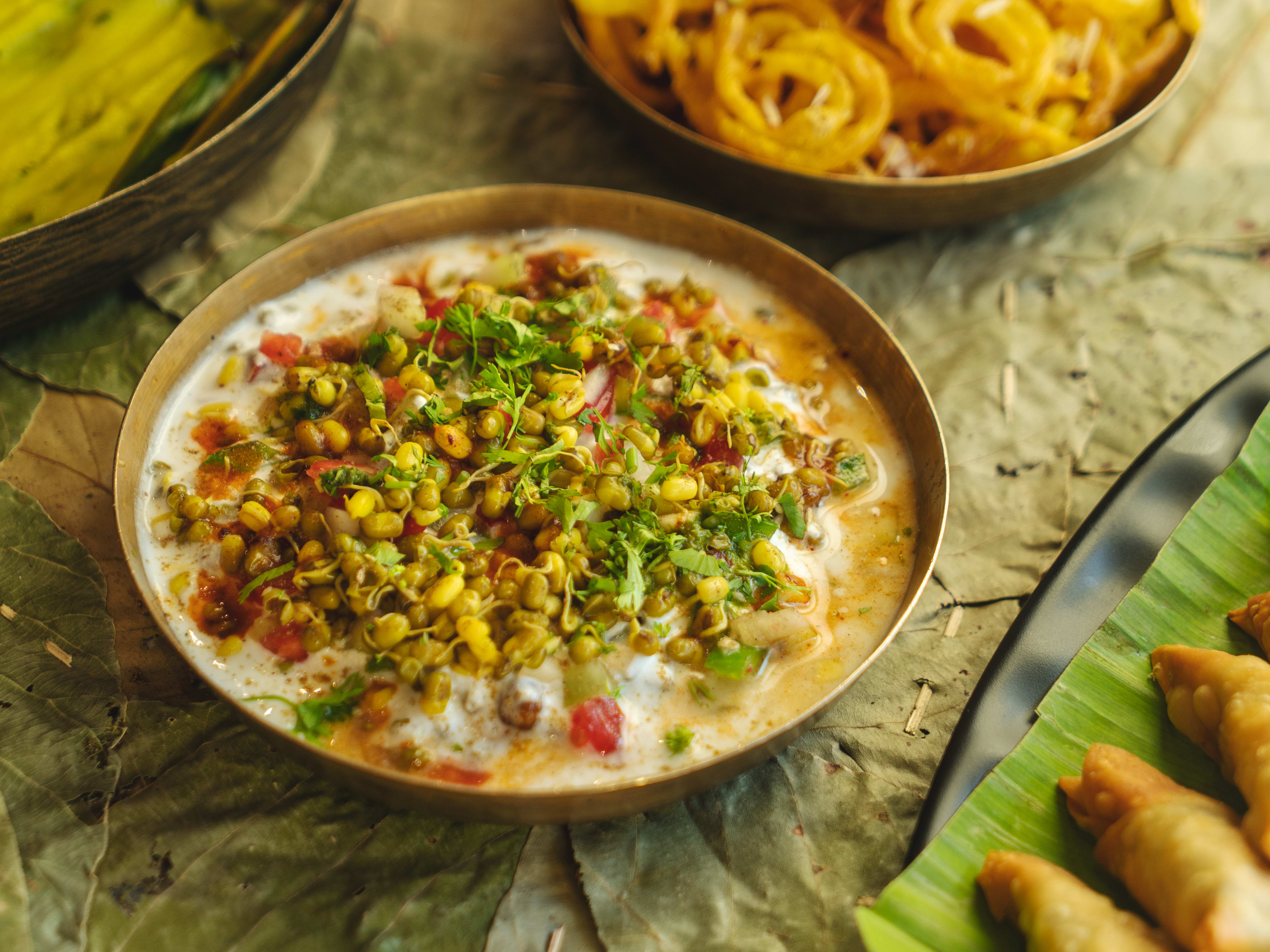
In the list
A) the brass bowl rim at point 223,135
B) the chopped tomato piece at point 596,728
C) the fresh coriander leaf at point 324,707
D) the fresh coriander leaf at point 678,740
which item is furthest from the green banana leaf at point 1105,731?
the brass bowl rim at point 223,135

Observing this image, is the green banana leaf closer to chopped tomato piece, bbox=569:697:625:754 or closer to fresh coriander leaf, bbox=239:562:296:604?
chopped tomato piece, bbox=569:697:625:754

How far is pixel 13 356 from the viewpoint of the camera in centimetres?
359

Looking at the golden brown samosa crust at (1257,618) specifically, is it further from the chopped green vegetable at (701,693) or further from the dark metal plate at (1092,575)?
the chopped green vegetable at (701,693)

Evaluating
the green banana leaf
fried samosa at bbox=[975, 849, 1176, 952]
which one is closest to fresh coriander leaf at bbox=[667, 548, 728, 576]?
the green banana leaf

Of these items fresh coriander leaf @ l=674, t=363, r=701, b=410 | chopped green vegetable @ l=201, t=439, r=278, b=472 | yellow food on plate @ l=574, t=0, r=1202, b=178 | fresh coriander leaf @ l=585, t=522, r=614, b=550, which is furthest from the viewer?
yellow food on plate @ l=574, t=0, r=1202, b=178

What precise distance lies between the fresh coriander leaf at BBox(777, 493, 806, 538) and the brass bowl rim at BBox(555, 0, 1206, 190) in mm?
1538

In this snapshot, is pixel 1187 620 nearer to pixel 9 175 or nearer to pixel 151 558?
pixel 151 558

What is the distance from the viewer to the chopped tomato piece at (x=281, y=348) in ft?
10.3

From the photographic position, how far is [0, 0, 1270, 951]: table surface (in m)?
2.61

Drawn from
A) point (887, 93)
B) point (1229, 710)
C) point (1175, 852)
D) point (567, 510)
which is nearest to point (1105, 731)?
point (1229, 710)

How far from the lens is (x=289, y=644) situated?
2490mm

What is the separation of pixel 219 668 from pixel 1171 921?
250 centimetres

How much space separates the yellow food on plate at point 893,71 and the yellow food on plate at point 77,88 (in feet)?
6.23

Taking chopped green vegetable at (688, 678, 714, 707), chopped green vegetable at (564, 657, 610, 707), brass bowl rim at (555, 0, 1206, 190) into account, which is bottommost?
chopped green vegetable at (688, 678, 714, 707)
